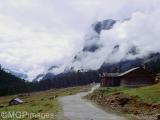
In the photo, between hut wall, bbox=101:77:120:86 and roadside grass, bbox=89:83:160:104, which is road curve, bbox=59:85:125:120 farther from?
hut wall, bbox=101:77:120:86

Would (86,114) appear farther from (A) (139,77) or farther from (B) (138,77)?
(A) (139,77)

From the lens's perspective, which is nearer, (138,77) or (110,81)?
(138,77)

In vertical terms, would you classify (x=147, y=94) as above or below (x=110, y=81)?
below

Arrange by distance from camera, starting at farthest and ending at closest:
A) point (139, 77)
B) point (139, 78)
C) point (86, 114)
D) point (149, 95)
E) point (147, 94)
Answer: point (139, 77) → point (139, 78) → point (147, 94) → point (149, 95) → point (86, 114)

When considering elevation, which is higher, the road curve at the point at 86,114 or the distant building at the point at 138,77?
the distant building at the point at 138,77

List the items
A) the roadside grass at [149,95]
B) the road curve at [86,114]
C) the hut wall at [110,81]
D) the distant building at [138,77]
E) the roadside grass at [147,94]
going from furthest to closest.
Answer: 1. the hut wall at [110,81]
2. the distant building at [138,77]
3. the roadside grass at [147,94]
4. the roadside grass at [149,95]
5. the road curve at [86,114]

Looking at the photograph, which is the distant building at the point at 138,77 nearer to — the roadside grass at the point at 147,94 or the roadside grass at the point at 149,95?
the roadside grass at the point at 147,94

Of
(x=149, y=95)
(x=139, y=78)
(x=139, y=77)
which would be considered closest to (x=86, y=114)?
(x=149, y=95)

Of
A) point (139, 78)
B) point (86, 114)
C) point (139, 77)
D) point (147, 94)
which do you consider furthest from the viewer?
point (139, 77)

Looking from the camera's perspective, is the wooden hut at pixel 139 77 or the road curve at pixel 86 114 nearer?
the road curve at pixel 86 114

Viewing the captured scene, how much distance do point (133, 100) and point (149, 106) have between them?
29.2ft

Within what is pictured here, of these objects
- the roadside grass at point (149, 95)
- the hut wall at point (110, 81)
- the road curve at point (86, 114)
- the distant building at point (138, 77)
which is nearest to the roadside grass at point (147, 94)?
the roadside grass at point (149, 95)

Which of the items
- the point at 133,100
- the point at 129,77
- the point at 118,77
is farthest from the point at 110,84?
the point at 133,100

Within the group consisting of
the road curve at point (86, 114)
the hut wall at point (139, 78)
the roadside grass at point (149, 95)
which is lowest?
the road curve at point (86, 114)
